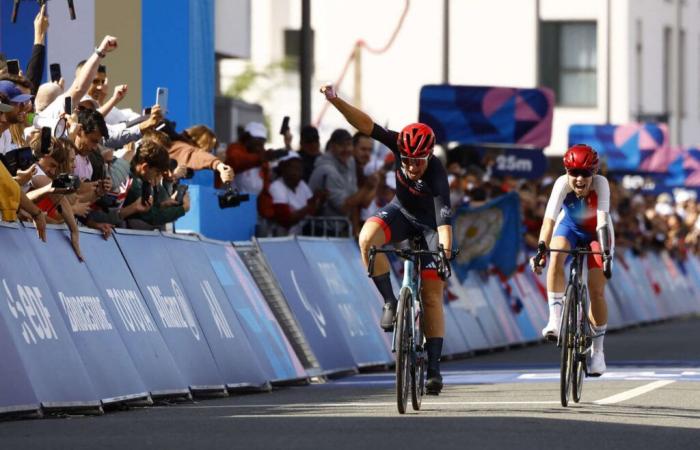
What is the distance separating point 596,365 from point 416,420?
10.3 ft

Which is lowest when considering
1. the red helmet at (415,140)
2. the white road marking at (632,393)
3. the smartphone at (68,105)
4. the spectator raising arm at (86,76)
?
the white road marking at (632,393)

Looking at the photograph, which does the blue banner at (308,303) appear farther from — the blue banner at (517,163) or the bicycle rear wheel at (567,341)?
the blue banner at (517,163)

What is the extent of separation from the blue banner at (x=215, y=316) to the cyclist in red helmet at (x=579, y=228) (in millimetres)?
2628

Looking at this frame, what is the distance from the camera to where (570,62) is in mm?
57562

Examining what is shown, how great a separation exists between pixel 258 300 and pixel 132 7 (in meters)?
5.01

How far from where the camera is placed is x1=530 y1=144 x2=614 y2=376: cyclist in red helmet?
15.0 m

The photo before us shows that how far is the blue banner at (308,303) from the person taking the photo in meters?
18.5

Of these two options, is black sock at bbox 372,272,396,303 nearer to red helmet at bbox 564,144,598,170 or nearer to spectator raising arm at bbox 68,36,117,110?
red helmet at bbox 564,144,598,170

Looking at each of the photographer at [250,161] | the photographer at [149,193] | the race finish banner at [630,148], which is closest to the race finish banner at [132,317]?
the photographer at [149,193]

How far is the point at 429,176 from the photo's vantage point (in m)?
14.4

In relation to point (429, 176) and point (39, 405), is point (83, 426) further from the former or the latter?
point (429, 176)

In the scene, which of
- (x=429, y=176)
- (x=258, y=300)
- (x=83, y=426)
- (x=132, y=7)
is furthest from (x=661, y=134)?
(x=83, y=426)

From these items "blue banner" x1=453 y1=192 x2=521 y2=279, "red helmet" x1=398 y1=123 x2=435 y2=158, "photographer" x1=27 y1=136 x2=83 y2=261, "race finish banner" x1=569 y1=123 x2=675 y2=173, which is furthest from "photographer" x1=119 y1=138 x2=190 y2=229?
"race finish banner" x1=569 y1=123 x2=675 y2=173

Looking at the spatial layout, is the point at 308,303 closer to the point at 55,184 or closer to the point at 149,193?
the point at 149,193
